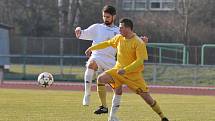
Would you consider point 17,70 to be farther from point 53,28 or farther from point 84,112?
point 84,112

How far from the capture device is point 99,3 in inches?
2121

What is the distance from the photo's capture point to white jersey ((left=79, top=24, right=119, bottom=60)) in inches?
542

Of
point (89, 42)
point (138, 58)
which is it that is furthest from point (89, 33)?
point (89, 42)

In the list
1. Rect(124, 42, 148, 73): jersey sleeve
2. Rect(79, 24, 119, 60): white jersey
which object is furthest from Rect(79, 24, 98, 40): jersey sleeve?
Rect(124, 42, 148, 73): jersey sleeve

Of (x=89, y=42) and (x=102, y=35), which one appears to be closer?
(x=102, y=35)

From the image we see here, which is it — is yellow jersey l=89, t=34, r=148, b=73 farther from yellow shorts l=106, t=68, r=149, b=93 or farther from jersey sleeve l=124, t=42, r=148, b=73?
yellow shorts l=106, t=68, r=149, b=93

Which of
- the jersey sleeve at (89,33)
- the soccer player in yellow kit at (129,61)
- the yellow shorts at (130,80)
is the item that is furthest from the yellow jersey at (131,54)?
the jersey sleeve at (89,33)

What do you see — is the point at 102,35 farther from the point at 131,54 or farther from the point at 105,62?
the point at 131,54

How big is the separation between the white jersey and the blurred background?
20562 mm

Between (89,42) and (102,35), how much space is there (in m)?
28.9

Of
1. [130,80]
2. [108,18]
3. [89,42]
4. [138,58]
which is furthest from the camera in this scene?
[89,42]

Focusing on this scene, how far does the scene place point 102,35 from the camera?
1381cm

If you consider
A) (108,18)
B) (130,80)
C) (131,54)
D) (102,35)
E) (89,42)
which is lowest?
(89,42)

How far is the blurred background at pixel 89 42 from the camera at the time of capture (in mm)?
35250
